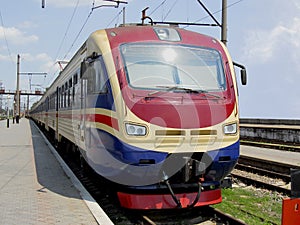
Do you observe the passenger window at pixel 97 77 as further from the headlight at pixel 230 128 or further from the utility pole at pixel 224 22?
the utility pole at pixel 224 22

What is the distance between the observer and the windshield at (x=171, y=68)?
6807 millimetres

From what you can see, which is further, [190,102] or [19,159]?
[19,159]

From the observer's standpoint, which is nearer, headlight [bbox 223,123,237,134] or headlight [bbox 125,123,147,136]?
headlight [bbox 125,123,147,136]

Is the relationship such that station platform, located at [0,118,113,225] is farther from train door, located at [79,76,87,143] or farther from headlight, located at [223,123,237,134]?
headlight, located at [223,123,237,134]

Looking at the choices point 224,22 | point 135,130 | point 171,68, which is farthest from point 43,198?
point 224,22

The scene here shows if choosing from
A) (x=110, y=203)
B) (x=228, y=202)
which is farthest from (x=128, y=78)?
(x=228, y=202)

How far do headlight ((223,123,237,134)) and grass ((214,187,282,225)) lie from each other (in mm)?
1494

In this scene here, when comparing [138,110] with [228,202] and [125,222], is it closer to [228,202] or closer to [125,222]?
[125,222]

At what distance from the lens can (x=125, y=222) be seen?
6.91 meters

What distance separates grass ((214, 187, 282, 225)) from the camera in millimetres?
7164

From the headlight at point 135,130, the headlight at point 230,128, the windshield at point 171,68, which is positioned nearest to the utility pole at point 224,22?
the windshield at point 171,68

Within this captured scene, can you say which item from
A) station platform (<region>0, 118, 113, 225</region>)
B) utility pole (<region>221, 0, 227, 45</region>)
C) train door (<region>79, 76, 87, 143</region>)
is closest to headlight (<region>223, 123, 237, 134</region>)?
station platform (<region>0, 118, 113, 225</region>)

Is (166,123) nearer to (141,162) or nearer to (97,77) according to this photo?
(141,162)

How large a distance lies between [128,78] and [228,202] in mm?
3366
